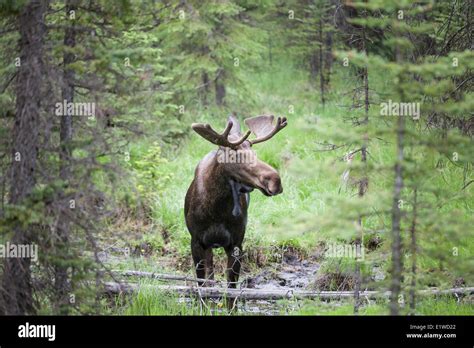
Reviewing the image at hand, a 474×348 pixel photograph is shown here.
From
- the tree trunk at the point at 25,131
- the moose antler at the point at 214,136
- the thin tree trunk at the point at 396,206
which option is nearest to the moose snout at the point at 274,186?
the moose antler at the point at 214,136

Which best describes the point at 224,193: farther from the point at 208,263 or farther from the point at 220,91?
the point at 220,91

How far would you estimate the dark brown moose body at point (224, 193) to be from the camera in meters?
8.11

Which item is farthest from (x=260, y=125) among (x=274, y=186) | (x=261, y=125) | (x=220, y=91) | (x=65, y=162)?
(x=220, y=91)

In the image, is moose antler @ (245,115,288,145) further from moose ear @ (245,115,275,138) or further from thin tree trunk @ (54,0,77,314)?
thin tree trunk @ (54,0,77,314)

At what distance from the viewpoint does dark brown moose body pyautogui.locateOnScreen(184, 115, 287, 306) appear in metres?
8.11

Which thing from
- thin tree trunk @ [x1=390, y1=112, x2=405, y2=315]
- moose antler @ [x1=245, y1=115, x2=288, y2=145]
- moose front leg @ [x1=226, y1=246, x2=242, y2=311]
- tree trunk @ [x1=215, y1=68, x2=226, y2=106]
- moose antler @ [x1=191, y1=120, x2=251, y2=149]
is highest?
tree trunk @ [x1=215, y1=68, x2=226, y2=106]

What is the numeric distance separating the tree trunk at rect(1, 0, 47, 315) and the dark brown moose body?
2.32 meters

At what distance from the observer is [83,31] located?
6.59 meters

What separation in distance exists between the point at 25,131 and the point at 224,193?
2911 millimetres

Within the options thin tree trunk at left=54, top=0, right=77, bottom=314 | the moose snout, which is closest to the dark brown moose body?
the moose snout

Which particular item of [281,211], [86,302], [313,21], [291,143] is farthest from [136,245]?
[313,21]

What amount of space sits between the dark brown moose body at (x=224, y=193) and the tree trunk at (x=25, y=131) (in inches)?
91.3

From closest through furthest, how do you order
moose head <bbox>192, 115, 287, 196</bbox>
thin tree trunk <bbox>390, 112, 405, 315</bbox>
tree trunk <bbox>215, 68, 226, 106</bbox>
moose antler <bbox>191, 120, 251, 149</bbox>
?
1. thin tree trunk <bbox>390, 112, 405, 315</bbox>
2. moose head <bbox>192, 115, 287, 196</bbox>
3. moose antler <bbox>191, 120, 251, 149</bbox>
4. tree trunk <bbox>215, 68, 226, 106</bbox>
